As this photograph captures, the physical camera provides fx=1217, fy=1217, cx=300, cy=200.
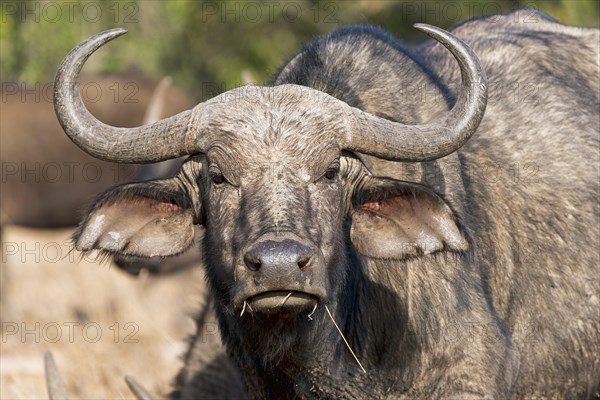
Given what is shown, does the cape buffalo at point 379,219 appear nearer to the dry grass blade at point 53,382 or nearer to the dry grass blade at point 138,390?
the dry grass blade at point 138,390

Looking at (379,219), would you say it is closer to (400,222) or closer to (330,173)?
(400,222)

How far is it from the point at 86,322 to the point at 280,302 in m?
8.81

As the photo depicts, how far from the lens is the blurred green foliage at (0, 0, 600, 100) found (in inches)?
691

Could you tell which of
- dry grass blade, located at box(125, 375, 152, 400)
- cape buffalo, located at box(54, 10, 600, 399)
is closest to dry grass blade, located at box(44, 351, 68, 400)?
dry grass blade, located at box(125, 375, 152, 400)

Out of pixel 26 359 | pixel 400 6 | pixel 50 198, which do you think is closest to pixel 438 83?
pixel 26 359

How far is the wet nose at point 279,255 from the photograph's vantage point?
502 cm

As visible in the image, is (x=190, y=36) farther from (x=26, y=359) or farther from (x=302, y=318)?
(x=302, y=318)

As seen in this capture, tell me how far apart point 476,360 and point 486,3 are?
1304cm

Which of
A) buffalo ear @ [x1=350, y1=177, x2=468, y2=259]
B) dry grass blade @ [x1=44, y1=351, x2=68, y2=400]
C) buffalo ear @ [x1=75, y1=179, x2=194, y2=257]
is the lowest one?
dry grass blade @ [x1=44, y1=351, x2=68, y2=400]

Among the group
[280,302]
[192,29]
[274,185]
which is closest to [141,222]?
[274,185]

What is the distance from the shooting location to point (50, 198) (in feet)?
52.8

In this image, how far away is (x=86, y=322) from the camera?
1362cm

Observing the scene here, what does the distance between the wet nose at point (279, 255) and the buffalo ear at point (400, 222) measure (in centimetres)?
83

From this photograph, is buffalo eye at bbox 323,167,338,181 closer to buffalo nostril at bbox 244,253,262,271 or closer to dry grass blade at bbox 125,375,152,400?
buffalo nostril at bbox 244,253,262,271
